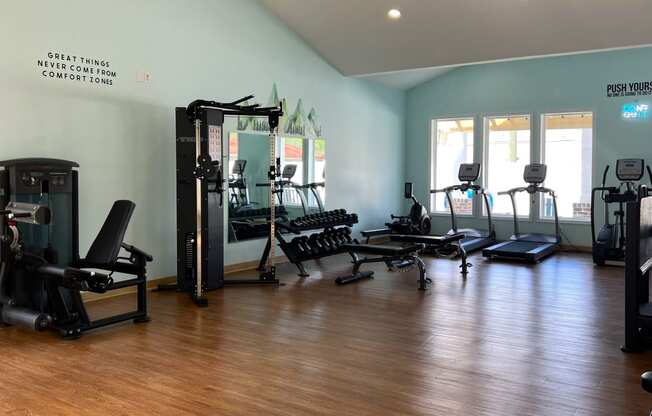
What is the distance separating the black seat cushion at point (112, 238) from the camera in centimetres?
413

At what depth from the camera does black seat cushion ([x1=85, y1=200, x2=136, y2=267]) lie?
13.6ft

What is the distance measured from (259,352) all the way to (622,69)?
7.40 m

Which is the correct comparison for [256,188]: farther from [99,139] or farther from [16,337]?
[16,337]

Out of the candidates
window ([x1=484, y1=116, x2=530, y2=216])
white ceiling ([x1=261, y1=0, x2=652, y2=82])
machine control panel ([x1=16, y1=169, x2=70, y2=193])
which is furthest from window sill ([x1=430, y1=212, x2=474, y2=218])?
machine control panel ([x1=16, y1=169, x2=70, y2=193])

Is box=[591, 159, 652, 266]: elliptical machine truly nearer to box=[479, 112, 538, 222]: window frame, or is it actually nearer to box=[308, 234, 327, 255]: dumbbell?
box=[479, 112, 538, 222]: window frame

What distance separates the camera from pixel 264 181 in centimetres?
700

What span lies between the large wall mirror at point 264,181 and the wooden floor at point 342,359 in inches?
58.0

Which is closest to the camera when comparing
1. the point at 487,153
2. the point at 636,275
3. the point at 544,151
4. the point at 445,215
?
the point at 636,275

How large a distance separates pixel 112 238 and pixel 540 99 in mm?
7388

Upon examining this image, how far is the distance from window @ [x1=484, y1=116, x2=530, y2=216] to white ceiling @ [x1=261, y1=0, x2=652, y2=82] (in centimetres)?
258

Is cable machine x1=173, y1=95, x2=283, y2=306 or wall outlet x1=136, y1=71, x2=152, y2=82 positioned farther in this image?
wall outlet x1=136, y1=71, x2=152, y2=82

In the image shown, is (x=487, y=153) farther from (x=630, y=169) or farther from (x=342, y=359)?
(x=342, y=359)

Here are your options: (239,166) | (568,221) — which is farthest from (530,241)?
(239,166)

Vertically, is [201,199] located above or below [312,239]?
above
